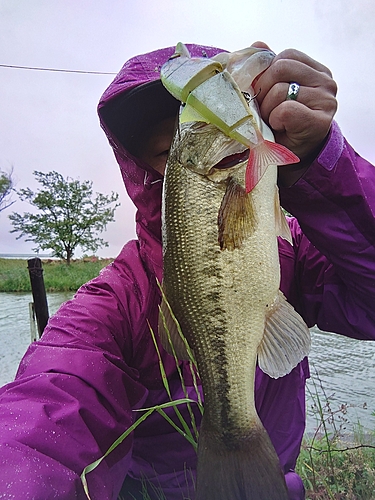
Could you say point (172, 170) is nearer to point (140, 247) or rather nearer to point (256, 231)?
point (256, 231)

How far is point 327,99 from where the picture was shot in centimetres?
122

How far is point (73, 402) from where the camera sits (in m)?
1.30

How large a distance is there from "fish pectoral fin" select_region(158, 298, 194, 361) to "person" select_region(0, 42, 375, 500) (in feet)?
0.82

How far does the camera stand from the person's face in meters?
1.91

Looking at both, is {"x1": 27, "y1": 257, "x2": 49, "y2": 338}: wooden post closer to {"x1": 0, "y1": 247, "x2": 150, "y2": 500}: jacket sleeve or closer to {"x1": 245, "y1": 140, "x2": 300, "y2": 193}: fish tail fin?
{"x1": 0, "y1": 247, "x2": 150, "y2": 500}: jacket sleeve

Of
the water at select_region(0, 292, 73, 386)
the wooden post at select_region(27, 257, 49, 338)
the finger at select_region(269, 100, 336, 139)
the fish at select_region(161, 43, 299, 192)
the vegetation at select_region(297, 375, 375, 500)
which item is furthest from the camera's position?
the water at select_region(0, 292, 73, 386)

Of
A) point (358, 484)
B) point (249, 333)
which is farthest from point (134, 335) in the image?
point (358, 484)

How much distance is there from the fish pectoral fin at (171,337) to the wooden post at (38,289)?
3.11 m

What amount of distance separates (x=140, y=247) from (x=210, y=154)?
792 millimetres

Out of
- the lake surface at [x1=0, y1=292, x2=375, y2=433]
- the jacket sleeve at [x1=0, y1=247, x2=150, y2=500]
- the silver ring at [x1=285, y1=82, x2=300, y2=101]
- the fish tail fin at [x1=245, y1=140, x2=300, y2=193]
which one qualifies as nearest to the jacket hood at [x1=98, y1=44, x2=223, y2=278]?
the jacket sleeve at [x1=0, y1=247, x2=150, y2=500]

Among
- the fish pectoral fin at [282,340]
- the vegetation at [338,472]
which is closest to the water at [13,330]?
the vegetation at [338,472]

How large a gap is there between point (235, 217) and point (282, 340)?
39 cm

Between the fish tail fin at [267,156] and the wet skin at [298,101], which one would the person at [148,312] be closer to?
the wet skin at [298,101]

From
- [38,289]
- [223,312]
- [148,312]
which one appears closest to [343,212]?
[223,312]
